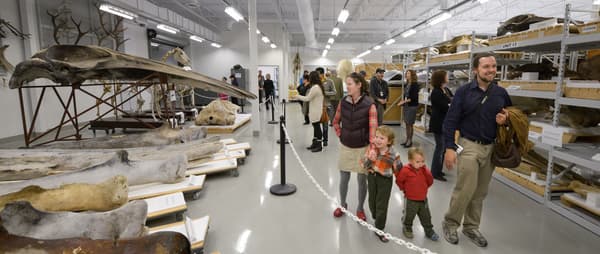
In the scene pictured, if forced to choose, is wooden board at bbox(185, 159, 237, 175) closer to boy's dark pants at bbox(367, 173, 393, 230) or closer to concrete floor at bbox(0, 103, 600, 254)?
concrete floor at bbox(0, 103, 600, 254)

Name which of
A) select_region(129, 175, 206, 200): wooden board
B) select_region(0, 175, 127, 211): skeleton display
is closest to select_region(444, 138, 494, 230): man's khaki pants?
select_region(129, 175, 206, 200): wooden board

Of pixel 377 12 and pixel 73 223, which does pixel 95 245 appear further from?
pixel 377 12

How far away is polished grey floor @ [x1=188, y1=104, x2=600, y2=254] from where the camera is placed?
271 centimetres

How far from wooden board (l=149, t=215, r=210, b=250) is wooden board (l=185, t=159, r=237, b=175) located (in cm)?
148

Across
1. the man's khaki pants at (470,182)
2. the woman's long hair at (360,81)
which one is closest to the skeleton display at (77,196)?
the woman's long hair at (360,81)

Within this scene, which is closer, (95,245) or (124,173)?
(95,245)

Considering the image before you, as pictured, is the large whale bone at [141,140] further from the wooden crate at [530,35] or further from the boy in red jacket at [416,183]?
the wooden crate at [530,35]

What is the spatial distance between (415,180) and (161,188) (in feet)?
8.88

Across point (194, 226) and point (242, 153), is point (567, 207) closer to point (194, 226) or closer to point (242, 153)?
point (194, 226)

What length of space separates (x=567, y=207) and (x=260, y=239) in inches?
129

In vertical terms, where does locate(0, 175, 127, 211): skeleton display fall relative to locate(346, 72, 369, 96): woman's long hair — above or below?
below

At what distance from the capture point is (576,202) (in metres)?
3.28

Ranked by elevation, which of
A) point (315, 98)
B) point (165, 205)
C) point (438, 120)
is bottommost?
point (165, 205)

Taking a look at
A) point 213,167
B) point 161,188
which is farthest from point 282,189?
point 161,188
